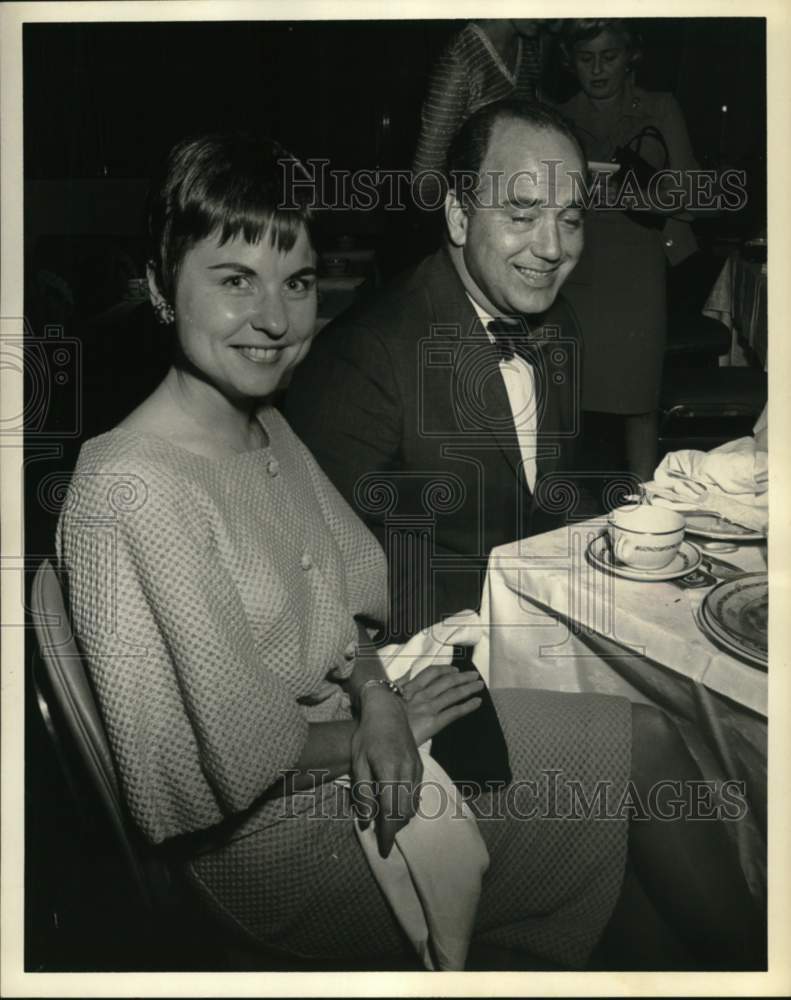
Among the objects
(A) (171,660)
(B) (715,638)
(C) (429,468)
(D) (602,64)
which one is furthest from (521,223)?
(A) (171,660)

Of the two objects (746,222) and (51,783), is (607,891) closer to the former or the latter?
(51,783)

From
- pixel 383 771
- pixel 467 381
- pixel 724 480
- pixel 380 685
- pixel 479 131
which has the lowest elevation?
pixel 383 771

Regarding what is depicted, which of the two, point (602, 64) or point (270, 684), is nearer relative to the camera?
point (270, 684)

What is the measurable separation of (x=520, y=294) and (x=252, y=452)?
398mm

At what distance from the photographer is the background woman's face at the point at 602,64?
1.23 m

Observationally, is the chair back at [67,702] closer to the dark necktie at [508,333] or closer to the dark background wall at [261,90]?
the dark background wall at [261,90]

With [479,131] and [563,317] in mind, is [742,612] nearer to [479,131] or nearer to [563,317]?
[563,317]

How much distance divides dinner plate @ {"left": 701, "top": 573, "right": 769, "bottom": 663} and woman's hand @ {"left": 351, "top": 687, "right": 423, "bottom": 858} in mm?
398

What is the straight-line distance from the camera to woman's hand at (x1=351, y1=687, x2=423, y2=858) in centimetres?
121

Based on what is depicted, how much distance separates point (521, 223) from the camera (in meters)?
1.24

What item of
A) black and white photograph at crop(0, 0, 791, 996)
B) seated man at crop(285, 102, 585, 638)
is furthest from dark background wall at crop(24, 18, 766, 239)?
seated man at crop(285, 102, 585, 638)

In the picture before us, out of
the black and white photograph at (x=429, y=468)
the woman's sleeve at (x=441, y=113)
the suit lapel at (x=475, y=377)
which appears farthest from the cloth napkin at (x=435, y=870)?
the woman's sleeve at (x=441, y=113)

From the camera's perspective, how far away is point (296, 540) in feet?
3.89

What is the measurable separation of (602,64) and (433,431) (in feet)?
1.67
